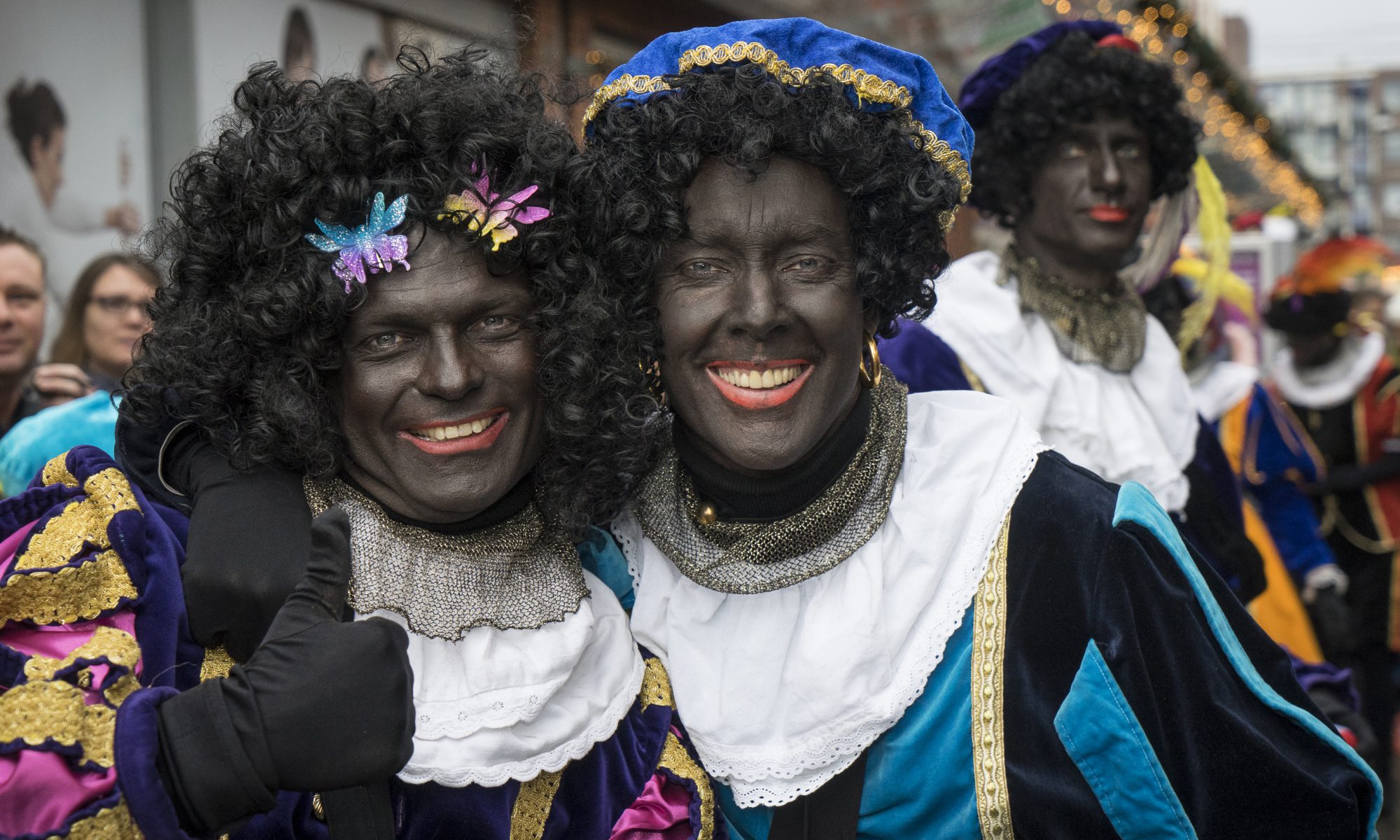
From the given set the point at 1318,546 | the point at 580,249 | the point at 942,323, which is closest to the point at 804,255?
the point at 580,249

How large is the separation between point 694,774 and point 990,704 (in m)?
0.47

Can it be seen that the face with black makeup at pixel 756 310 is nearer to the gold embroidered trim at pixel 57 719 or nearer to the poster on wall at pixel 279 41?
the gold embroidered trim at pixel 57 719

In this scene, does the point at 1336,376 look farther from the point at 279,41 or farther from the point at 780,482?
the point at 279,41

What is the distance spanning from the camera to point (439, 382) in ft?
6.37

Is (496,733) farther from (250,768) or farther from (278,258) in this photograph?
(278,258)

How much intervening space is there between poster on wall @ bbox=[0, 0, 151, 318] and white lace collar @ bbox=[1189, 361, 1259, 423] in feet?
13.7

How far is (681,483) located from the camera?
2.30 metres

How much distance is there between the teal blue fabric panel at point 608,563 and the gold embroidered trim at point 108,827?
36.1 inches

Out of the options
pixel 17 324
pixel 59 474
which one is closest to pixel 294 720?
pixel 59 474

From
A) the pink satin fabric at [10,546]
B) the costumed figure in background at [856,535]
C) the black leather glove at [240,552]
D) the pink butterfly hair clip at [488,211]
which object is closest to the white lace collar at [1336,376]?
the costumed figure in background at [856,535]

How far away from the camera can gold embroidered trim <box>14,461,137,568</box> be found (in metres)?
1.67

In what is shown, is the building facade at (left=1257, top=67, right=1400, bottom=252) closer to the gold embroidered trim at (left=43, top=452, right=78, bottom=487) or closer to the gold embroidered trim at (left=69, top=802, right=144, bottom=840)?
the gold embroidered trim at (left=43, top=452, right=78, bottom=487)

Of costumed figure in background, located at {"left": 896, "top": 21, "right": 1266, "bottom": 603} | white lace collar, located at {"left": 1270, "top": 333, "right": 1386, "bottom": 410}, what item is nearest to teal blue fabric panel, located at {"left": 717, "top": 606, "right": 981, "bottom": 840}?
costumed figure in background, located at {"left": 896, "top": 21, "right": 1266, "bottom": 603}

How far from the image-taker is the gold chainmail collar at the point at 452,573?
1944 millimetres
